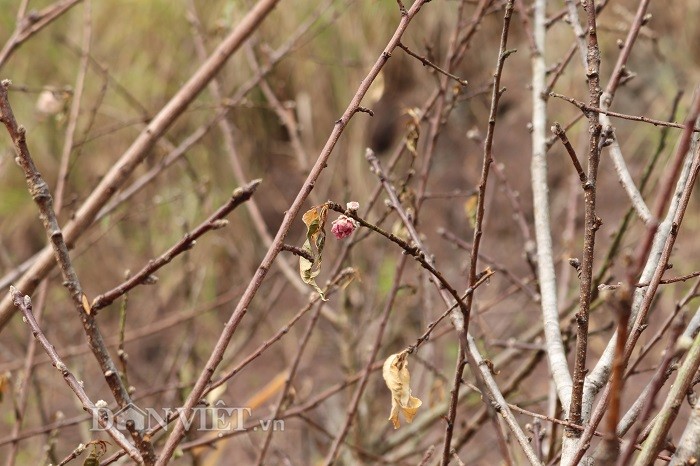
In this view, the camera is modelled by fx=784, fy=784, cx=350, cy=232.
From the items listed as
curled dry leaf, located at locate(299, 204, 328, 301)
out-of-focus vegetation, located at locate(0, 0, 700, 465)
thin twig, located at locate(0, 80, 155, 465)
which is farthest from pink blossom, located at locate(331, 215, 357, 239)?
out-of-focus vegetation, located at locate(0, 0, 700, 465)

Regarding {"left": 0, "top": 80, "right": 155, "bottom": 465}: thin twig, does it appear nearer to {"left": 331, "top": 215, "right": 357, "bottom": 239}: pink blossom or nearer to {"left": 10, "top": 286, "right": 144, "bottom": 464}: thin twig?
{"left": 10, "top": 286, "right": 144, "bottom": 464}: thin twig

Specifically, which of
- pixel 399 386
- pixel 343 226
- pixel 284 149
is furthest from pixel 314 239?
pixel 284 149

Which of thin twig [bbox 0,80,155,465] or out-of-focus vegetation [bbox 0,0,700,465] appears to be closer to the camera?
thin twig [bbox 0,80,155,465]

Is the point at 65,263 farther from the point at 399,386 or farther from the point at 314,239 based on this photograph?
the point at 399,386

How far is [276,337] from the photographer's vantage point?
1019 millimetres

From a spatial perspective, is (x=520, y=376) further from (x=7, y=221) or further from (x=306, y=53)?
(x=7, y=221)

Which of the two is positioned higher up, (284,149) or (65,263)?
(284,149)

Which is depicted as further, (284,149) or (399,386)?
(284,149)

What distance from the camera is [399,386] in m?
0.80

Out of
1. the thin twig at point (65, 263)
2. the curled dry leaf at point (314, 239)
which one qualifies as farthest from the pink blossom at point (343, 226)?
the thin twig at point (65, 263)

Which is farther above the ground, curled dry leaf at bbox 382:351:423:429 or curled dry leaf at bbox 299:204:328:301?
curled dry leaf at bbox 299:204:328:301

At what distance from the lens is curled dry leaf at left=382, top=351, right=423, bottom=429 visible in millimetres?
798

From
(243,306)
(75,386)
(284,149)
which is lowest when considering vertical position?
(75,386)

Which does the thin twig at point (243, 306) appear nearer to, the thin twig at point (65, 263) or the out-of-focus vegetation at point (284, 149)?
the thin twig at point (65, 263)
